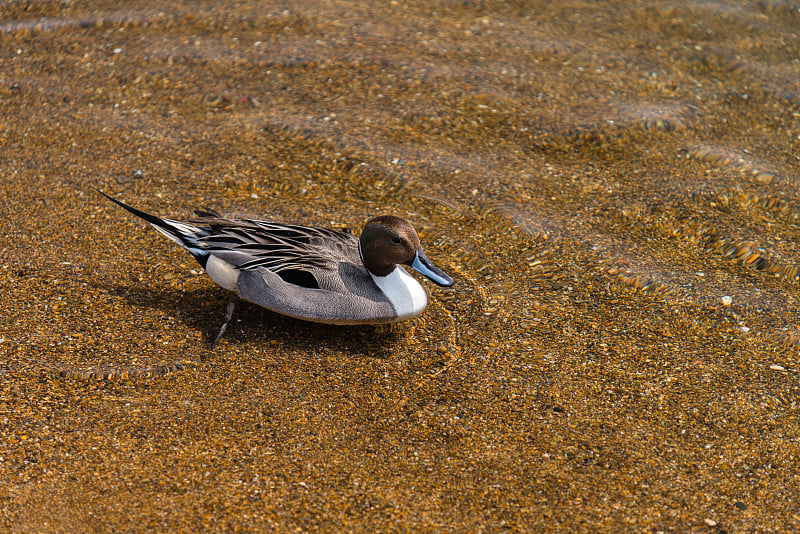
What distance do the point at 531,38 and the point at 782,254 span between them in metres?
3.47

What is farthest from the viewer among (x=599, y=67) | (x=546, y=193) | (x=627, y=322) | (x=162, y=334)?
(x=599, y=67)

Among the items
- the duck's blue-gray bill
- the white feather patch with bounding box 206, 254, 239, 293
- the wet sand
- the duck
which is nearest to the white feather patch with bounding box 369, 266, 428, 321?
the duck

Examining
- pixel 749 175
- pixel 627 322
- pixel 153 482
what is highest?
pixel 749 175

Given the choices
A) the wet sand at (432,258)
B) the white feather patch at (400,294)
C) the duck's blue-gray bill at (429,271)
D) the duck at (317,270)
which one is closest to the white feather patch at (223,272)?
the duck at (317,270)

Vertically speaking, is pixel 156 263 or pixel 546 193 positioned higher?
pixel 546 193

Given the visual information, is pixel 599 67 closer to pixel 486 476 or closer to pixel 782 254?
pixel 782 254

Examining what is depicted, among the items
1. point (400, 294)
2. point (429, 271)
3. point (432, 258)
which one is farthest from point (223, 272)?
point (432, 258)

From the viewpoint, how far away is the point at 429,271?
4.23m

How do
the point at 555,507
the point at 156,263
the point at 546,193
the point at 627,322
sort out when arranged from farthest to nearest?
the point at 546,193 < the point at 156,263 < the point at 627,322 < the point at 555,507

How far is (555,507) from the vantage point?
3.48 m

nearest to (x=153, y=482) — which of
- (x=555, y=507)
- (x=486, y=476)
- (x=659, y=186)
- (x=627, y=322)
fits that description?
(x=486, y=476)

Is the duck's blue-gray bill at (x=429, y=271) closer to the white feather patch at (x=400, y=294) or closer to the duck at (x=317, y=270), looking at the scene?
the duck at (x=317, y=270)

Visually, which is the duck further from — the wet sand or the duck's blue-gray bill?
the wet sand

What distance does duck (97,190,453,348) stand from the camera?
414cm
